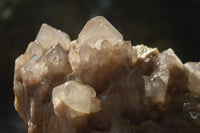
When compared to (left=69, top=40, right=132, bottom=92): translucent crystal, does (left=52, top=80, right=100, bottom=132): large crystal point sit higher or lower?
lower

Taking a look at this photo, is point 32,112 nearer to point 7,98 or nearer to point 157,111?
point 157,111

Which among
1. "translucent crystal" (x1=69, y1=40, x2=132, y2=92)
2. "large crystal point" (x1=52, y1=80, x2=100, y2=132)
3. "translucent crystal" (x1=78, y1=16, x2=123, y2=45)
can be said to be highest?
"translucent crystal" (x1=78, y1=16, x2=123, y2=45)

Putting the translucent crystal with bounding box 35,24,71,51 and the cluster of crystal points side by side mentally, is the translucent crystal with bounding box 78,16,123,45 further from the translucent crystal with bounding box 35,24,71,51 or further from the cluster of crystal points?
the translucent crystal with bounding box 35,24,71,51

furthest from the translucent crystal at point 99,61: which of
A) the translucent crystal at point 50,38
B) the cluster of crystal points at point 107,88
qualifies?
the translucent crystal at point 50,38

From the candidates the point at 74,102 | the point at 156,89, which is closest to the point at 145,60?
the point at 156,89

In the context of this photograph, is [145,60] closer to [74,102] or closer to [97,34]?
[97,34]

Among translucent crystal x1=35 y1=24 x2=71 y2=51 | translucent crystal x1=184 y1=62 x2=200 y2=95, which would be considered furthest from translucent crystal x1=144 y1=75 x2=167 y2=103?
translucent crystal x1=35 y1=24 x2=71 y2=51

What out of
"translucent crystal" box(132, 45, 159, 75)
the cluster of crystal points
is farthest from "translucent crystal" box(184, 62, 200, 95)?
"translucent crystal" box(132, 45, 159, 75)

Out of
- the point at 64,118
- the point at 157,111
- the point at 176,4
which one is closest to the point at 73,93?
the point at 64,118

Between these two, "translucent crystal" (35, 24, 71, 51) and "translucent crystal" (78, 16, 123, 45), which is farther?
"translucent crystal" (35, 24, 71, 51)
